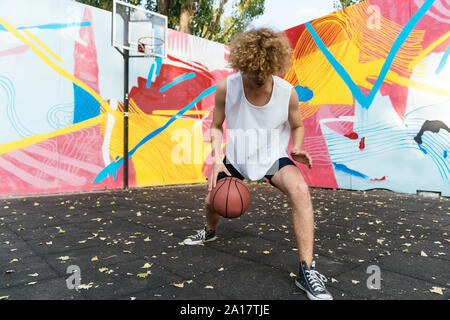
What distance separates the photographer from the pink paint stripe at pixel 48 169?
6.36 m

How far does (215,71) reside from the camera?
31.5 feet

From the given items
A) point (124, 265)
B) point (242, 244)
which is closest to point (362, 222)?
point (242, 244)

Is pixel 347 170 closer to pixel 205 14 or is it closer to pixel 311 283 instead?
pixel 311 283

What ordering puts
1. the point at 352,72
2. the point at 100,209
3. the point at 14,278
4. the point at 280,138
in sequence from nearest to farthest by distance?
1. the point at 14,278
2. the point at 280,138
3. the point at 100,209
4. the point at 352,72

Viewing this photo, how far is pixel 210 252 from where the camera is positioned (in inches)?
116

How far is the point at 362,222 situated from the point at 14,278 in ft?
12.5

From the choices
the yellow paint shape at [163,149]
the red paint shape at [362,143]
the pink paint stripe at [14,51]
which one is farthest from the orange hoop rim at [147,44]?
the red paint shape at [362,143]

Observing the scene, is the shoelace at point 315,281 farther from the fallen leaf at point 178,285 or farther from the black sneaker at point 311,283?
the fallen leaf at point 178,285

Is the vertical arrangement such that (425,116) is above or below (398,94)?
below

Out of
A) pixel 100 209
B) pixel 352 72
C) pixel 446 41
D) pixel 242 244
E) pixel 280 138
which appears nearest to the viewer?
pixel 280 138

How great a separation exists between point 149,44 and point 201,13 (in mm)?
8560

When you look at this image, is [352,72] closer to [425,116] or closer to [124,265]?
[425,116]

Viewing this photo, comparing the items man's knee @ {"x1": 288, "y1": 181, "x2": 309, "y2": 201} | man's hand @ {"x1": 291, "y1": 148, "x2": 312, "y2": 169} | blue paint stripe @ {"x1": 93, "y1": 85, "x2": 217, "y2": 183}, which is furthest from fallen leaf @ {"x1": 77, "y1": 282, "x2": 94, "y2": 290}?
blue paint stripe @ {"x1": 93, "y1": 85, "x2": 217, "y2": 183}

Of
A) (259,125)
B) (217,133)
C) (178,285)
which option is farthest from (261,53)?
(178,285)
